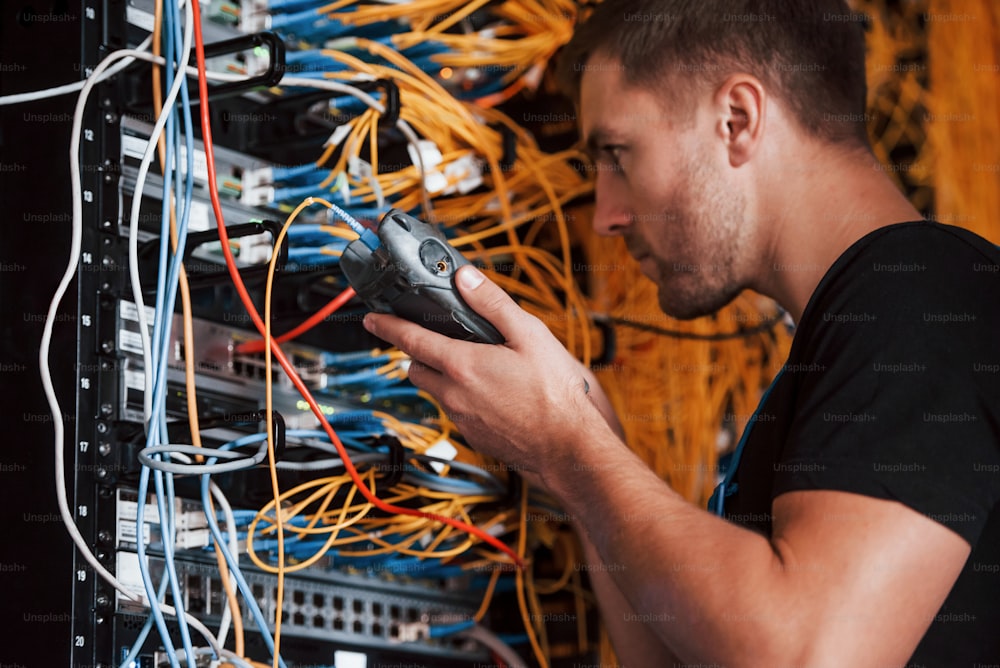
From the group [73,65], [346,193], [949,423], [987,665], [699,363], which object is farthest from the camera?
[699,363]

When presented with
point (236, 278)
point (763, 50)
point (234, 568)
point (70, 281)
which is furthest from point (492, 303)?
point (763, 50)

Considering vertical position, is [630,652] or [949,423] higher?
[949,423]

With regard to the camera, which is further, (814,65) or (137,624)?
(814,65)

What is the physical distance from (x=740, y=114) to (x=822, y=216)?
0.59 ft

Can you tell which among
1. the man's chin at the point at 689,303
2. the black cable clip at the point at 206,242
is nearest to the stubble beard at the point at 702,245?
the man's chin at the point at 689,303

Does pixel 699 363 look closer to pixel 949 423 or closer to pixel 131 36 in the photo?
pixel 949 423

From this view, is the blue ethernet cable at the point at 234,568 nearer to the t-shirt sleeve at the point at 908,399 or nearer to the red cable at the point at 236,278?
the red cable at the point at 236,278

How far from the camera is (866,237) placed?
1152mm

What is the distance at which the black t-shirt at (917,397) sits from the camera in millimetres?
964

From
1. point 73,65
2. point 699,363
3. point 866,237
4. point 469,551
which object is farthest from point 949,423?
point 73,65

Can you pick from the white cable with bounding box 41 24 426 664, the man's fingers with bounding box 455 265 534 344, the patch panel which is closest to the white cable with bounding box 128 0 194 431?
the white cable with bounding box 41 24 426 664

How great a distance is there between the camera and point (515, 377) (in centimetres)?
112

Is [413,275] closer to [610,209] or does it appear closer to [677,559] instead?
[677,559]

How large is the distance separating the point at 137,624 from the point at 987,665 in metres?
0.90
